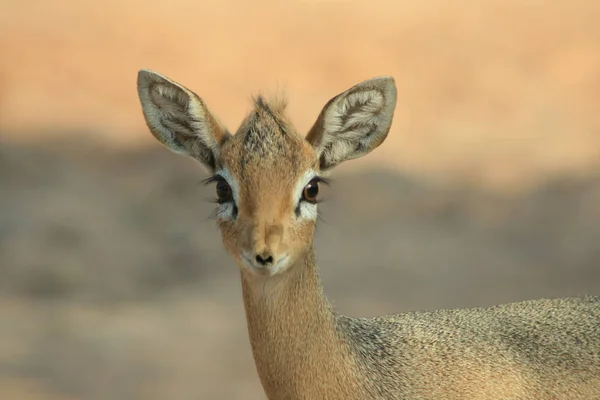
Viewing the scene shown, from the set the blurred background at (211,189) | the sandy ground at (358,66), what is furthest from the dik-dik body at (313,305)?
the sandy ground at (358,66)

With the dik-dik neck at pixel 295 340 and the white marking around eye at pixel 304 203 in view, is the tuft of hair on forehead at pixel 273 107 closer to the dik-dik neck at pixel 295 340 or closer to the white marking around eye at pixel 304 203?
the white marking around eye at pixel 304 203

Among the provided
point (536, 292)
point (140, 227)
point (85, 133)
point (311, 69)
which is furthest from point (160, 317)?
point (311, 69)

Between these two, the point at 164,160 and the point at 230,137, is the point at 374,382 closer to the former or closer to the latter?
the point at 230,137

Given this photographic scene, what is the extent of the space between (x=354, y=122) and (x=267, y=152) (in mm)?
740

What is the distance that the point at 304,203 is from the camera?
6.05 m

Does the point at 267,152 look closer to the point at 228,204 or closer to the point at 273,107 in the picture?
the point at 228,204

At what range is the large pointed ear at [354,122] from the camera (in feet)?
21.1

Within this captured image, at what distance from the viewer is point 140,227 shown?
17.1 meters

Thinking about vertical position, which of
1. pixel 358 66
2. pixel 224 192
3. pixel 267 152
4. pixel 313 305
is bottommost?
pixel 313 305

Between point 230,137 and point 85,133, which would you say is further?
point 85,133

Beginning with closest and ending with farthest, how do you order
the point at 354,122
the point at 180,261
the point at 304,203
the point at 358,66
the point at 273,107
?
the point at 304,203 < the point at 273,107 < the point at 354,122 < the point at 180,261 < the point at 358,66

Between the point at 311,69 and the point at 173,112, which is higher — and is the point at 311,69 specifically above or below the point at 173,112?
above

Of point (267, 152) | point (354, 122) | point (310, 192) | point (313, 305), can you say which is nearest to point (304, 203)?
point (310, 192)

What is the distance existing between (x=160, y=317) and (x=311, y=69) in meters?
7.70
